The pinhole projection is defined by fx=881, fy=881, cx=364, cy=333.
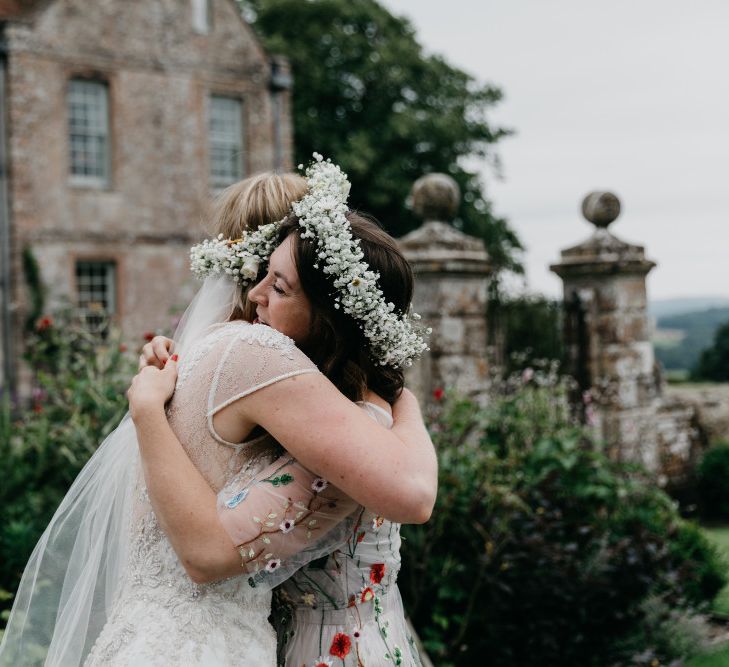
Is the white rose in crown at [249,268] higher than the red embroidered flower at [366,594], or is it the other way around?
the white rose in crown at [249,268]

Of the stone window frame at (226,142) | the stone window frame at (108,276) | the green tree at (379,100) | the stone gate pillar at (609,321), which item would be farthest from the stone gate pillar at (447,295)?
the green tree at (379,100)

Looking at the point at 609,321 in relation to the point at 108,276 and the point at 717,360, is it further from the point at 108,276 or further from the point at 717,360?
the point at 108,276

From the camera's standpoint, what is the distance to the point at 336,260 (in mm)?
2117

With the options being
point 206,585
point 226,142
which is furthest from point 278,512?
point 226,142

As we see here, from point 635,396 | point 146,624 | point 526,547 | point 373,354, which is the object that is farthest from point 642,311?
point 146,624

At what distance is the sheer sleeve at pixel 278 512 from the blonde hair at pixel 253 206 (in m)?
0.54

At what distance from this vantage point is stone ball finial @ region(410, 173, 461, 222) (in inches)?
268

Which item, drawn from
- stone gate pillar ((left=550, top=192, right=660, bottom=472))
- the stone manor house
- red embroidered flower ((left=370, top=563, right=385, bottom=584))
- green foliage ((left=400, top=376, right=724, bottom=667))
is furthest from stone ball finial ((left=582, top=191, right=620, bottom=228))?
the stone manor house

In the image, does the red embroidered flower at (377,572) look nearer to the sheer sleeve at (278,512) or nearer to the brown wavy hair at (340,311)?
the sheer sleeve at (278,512)

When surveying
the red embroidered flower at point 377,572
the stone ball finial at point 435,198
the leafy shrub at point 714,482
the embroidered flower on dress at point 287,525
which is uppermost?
the stone ball finial at point 435,198

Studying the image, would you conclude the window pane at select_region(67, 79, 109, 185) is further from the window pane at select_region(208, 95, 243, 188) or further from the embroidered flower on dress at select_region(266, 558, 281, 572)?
the embroidered flower on dress at select_region(266, 558, 281, 572)

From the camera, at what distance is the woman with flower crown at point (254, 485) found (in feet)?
6.50

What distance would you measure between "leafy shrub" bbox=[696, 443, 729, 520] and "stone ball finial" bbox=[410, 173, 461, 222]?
402 cm

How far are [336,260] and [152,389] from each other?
55 centimetres
